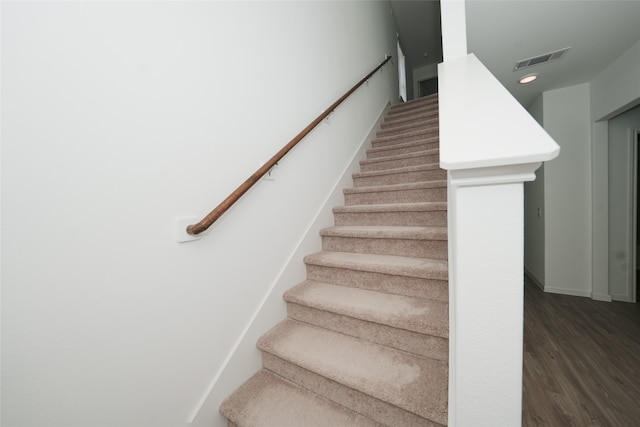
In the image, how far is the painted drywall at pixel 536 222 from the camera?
3266 mm

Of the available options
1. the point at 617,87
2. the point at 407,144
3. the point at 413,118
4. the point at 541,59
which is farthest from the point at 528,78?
the point at 407,144

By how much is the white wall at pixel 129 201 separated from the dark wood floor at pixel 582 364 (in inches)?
69.7

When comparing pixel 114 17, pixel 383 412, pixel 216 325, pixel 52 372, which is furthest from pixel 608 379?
pixel 114 17

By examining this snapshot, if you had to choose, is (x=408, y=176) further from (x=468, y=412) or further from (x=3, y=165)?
(x=3, y=165)

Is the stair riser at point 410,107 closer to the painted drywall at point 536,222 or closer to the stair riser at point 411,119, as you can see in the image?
the stair riser at point 411,119

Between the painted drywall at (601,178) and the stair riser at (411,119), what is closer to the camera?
the painted drywall at (601,178)

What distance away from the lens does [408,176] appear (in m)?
2.12

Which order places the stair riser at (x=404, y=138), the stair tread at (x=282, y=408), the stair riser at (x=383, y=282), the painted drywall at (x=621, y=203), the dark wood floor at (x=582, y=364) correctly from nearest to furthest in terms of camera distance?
the stair tread at (x=282, y=408), the stair riser at (x=383, y=282), the dark wood floor at (x=582, y=364), the stair riser at (x=404, y=138), the painted drywall at (x=621, y=203)

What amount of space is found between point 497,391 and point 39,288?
3.98 ft

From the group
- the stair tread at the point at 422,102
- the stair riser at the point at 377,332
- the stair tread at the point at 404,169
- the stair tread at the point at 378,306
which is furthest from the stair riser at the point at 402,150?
the stair riser at the point at 377,332

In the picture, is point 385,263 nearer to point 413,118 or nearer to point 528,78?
point 413,118

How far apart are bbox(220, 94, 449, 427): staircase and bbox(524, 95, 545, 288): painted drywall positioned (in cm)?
252

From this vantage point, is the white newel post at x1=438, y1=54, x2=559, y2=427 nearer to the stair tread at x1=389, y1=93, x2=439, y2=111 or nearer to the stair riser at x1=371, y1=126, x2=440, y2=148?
the stair riser at x1=371, y1=126, x2=440, y2=148

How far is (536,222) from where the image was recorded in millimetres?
3479
